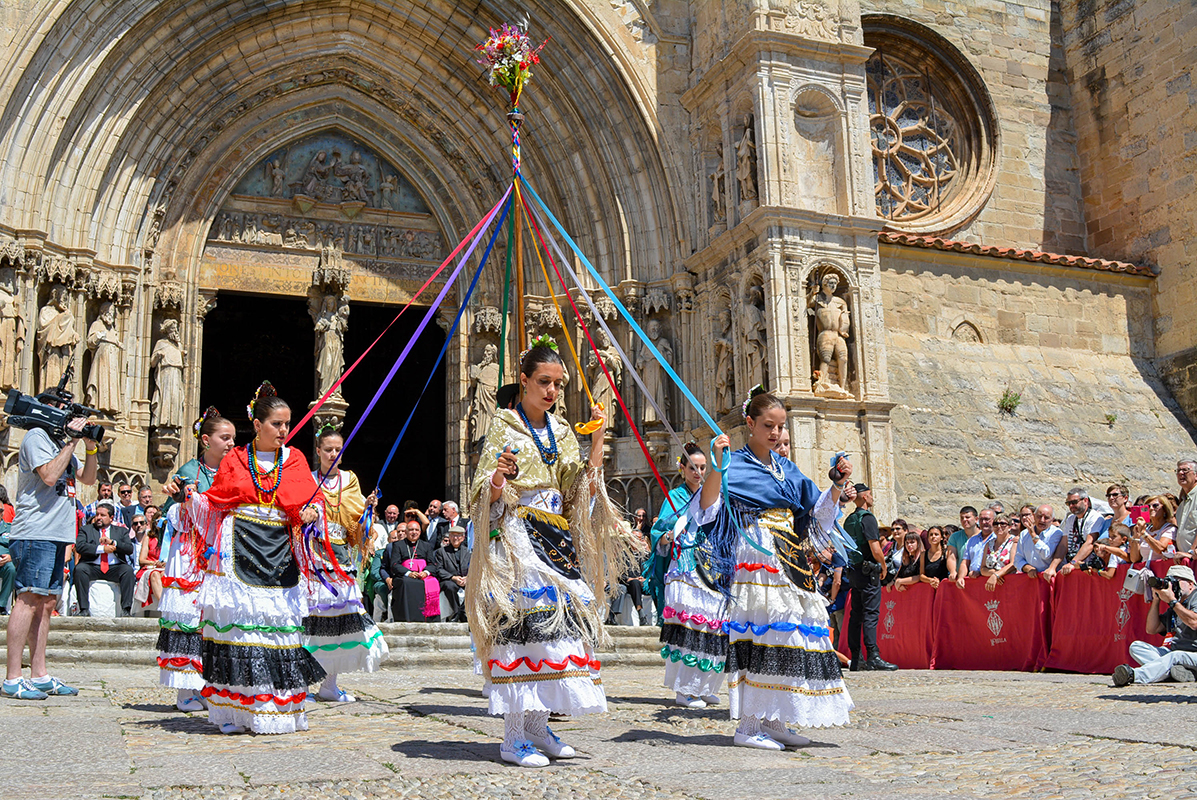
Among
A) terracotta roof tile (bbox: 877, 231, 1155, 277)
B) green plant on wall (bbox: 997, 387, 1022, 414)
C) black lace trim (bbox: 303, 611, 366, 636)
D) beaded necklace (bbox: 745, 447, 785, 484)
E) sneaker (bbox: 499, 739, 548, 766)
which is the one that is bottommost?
sneaker (bbox: 499, 739, 548, 766)

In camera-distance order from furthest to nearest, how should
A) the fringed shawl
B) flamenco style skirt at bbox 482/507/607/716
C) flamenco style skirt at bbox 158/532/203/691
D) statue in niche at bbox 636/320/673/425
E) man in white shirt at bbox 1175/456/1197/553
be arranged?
statue in niche at bbox 636/320/673/425 < man in white shirt at bbox 1175/456/1197/553 < flamenco style skirt at bbox 158/532/203/691 < the fringed shawl < flamenco style skirt at bbox 482/507/607/716

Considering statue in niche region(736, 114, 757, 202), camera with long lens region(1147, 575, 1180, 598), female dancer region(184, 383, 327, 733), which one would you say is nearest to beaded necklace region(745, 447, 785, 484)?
female dancer region(184, 383, 327, 733)

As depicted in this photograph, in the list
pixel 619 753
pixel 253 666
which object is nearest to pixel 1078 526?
pixel 619 753

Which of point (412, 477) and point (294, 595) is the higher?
point (412, 477)

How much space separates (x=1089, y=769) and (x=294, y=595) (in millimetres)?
3602

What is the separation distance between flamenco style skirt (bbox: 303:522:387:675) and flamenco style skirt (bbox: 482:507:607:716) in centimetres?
230

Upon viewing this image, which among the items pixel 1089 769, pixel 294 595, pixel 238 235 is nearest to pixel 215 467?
pixel 294 595

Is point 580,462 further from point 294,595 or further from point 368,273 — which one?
point 368,273

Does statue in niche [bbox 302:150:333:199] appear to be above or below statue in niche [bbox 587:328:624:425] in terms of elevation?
above

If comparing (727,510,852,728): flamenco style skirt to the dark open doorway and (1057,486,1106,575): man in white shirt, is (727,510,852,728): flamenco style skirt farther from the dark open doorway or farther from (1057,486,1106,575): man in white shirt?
the dark open doorway

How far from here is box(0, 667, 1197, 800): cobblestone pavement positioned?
390cm

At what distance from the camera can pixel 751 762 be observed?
4605mm

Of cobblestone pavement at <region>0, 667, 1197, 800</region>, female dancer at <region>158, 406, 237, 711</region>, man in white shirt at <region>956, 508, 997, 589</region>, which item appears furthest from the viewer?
man in white shirt at <region>956, 508, 997, 589</region>

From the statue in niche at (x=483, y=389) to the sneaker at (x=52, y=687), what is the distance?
8.63 m
